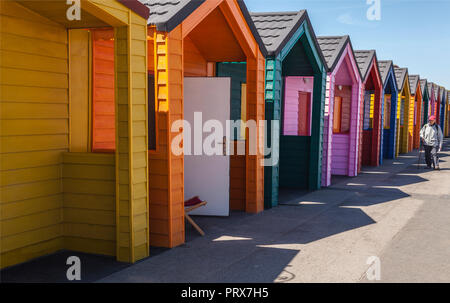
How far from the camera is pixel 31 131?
18.0 ft

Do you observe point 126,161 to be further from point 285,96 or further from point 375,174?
point 375,174

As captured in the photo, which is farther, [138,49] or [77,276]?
[138,49]

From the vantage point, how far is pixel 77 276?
16.2 feet

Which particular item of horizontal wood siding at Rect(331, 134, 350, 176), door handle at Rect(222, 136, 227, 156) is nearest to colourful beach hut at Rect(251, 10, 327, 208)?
horizontal wood siding at Rect(331, 134, 350, 176)

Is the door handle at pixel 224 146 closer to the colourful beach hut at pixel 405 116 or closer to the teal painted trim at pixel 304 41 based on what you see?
the teal painted trim at pixel 304 41

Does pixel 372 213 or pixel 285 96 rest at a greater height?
pixel 285 96

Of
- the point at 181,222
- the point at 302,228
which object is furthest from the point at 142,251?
the point at 302,228

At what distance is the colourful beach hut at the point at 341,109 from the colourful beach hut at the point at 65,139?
6934 mm

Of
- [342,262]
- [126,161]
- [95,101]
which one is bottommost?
[342,262]

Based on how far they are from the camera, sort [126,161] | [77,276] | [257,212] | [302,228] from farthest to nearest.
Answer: [257,212] → [302,228] → [126,161] → [77,276]

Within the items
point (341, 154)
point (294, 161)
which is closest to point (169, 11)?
point (294, 161)

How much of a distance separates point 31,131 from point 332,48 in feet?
A: 27.9

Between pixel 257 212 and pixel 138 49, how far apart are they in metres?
4.12

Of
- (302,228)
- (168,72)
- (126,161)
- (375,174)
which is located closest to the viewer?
(126,161)
